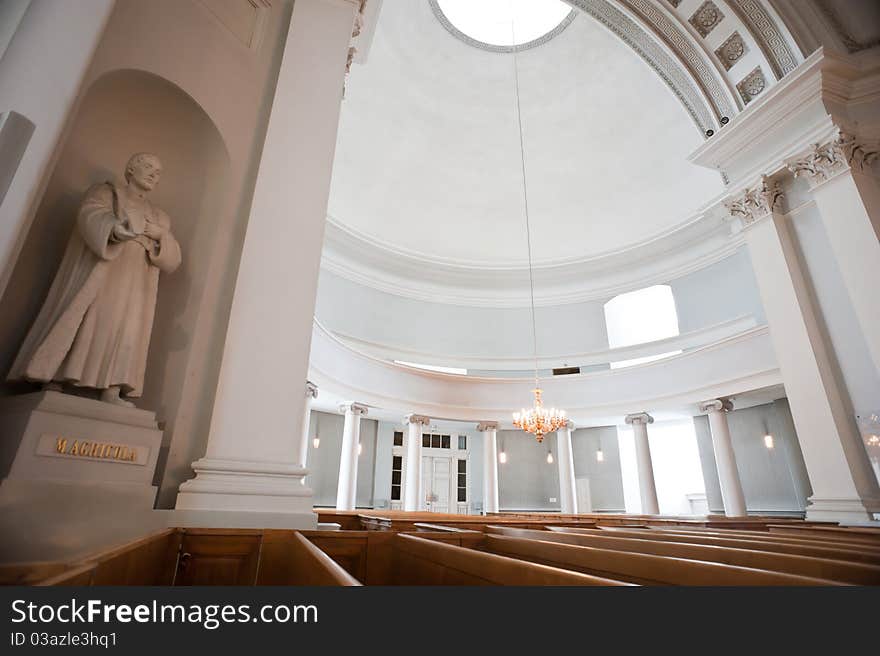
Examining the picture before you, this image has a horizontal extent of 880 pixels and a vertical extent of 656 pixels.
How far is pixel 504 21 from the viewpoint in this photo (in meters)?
9.85

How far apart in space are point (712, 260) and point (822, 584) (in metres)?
12.0

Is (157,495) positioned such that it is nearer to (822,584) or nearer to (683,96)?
(822,584)

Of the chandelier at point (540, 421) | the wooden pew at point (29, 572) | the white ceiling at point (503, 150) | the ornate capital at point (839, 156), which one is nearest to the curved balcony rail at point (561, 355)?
the white ceiling at point (503, 150)

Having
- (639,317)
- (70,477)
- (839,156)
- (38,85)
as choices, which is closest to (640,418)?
(639,317)

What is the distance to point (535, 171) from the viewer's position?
1202 centimetres

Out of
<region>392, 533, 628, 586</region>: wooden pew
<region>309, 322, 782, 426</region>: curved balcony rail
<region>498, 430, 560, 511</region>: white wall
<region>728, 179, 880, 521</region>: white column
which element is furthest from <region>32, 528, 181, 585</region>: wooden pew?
<region>498, 430, 560, 511</region>: white wall

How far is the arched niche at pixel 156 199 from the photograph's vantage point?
7.81 feet

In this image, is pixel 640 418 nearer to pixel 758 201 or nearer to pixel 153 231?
pixel 758 201

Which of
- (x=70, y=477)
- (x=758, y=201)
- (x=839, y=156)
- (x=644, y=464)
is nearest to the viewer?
(x=70, y=477)

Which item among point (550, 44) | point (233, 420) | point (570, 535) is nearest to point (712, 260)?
point (550, 44)

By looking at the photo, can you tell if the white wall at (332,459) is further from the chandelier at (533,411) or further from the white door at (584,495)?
the white door at (584,495)

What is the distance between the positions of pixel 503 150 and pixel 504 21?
281 centimetres

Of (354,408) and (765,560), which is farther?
(354,408)

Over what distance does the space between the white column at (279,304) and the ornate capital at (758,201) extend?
206 inches
